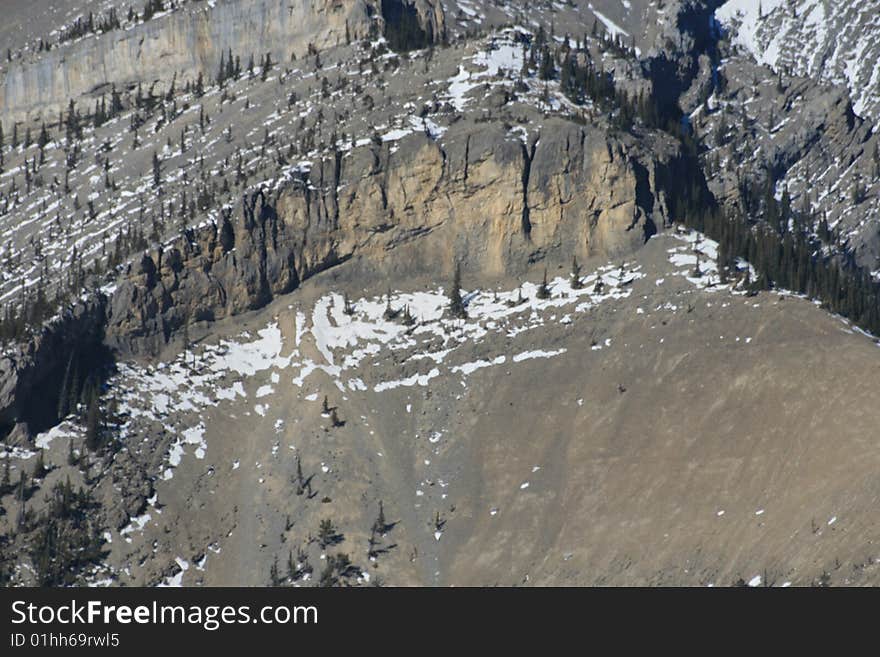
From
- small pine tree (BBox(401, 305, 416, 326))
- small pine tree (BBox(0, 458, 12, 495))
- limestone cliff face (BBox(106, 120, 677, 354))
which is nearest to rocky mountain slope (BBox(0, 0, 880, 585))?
small pine tree (BBox(0, 458, 12, 495))

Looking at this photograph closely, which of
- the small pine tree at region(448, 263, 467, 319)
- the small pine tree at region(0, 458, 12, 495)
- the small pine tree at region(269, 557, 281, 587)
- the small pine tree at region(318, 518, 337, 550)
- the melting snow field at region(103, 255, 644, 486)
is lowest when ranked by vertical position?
the small pine tree at region(269, 557, 281, 587)

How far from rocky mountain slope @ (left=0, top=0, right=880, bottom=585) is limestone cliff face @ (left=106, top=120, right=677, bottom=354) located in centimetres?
26

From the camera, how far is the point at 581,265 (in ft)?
594

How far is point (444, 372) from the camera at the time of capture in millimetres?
174000

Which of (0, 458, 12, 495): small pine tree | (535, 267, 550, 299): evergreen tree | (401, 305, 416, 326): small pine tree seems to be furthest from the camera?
(401, 305, 416, 326): small pine tree

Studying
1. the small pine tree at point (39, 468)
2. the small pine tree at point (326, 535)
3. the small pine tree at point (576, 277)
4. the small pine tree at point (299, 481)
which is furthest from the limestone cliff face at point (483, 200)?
the small pine tree at point (326, 535)

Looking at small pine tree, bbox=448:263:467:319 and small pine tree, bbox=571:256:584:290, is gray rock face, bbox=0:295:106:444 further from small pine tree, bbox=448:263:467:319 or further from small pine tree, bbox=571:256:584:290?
small pine tree, bbox=571:256:584:290

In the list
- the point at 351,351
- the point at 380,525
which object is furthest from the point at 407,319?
the point at 380,525

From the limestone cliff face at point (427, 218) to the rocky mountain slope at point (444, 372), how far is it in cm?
26

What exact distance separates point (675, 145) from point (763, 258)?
29044 mm

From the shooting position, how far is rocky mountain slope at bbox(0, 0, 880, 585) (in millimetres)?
148750

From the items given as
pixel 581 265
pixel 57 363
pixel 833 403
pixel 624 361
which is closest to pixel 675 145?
pixel 581 265

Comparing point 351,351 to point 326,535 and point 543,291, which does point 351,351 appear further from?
point 326,535

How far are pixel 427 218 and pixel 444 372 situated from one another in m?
21.0
